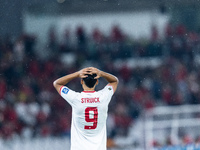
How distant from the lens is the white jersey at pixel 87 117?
201 inches

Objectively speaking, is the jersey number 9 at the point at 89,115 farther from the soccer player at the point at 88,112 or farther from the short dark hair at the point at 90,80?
the short dark hair at the point at 90,80

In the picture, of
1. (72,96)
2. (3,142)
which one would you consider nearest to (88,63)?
(3,142)

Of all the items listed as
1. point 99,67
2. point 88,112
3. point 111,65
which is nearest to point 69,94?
point 88,112

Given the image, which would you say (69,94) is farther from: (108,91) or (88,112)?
(108,91)

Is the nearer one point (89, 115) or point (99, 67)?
point (89, 115)

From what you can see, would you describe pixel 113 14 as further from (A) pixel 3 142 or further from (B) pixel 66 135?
(A) pixel 3 142

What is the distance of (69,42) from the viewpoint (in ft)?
52.4

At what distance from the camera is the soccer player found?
509 cm

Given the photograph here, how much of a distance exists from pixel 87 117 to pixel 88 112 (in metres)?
0.05

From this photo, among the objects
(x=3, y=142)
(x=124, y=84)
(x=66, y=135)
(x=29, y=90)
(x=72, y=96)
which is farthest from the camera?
(x=124, y=84)

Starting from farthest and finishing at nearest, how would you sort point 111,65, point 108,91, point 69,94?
point 111,65 < point 108,91 < point 69,94

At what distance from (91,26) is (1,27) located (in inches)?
117

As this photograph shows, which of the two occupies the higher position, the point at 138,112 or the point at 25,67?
the point at 25,67

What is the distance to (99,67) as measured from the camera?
15.4m
